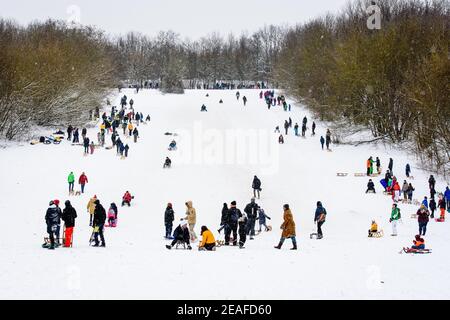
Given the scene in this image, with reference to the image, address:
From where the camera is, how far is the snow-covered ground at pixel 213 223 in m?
12.0

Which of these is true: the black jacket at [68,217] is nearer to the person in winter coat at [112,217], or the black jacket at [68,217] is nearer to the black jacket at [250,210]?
the person in winter coat at [112,217]

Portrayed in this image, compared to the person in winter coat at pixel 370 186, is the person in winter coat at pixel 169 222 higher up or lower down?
lower down

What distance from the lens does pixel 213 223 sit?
2250 centimetres

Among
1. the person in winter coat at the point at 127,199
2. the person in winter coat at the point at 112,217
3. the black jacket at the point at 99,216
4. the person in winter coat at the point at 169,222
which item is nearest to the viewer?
the black jacket at the point at 99,216

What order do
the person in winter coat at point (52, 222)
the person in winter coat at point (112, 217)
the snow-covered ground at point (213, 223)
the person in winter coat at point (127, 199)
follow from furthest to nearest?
the person in winter coat at point (127, 199), the person in winter coat at point (112, 217), the person in winter coat at point (52, 222), the snow-covered ground at point (213, 223)

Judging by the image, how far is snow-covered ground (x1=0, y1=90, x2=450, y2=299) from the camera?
473 inches

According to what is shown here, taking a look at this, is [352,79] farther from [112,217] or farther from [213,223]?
[112,217]

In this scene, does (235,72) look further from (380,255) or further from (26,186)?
(380,255)

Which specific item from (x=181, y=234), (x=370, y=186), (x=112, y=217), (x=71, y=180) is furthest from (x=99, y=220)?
(x=370, y=186)

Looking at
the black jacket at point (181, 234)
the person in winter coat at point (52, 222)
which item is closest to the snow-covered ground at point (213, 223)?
the person in winter coat at point (52, 222)

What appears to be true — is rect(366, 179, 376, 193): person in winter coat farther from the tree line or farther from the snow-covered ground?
the tree line

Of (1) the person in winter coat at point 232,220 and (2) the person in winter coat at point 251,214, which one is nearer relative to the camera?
(1) the person in winter coat at point 232,220

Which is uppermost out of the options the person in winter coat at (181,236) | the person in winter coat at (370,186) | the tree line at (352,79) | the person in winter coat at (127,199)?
the tree line at (352,79)

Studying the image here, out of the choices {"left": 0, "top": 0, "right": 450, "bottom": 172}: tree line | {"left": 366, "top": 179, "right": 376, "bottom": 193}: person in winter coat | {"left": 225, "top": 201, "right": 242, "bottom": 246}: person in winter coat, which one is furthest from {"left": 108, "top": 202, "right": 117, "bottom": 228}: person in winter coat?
{"left": 0, "top": 0, "right": 450, "bottom": 172}: tree line
